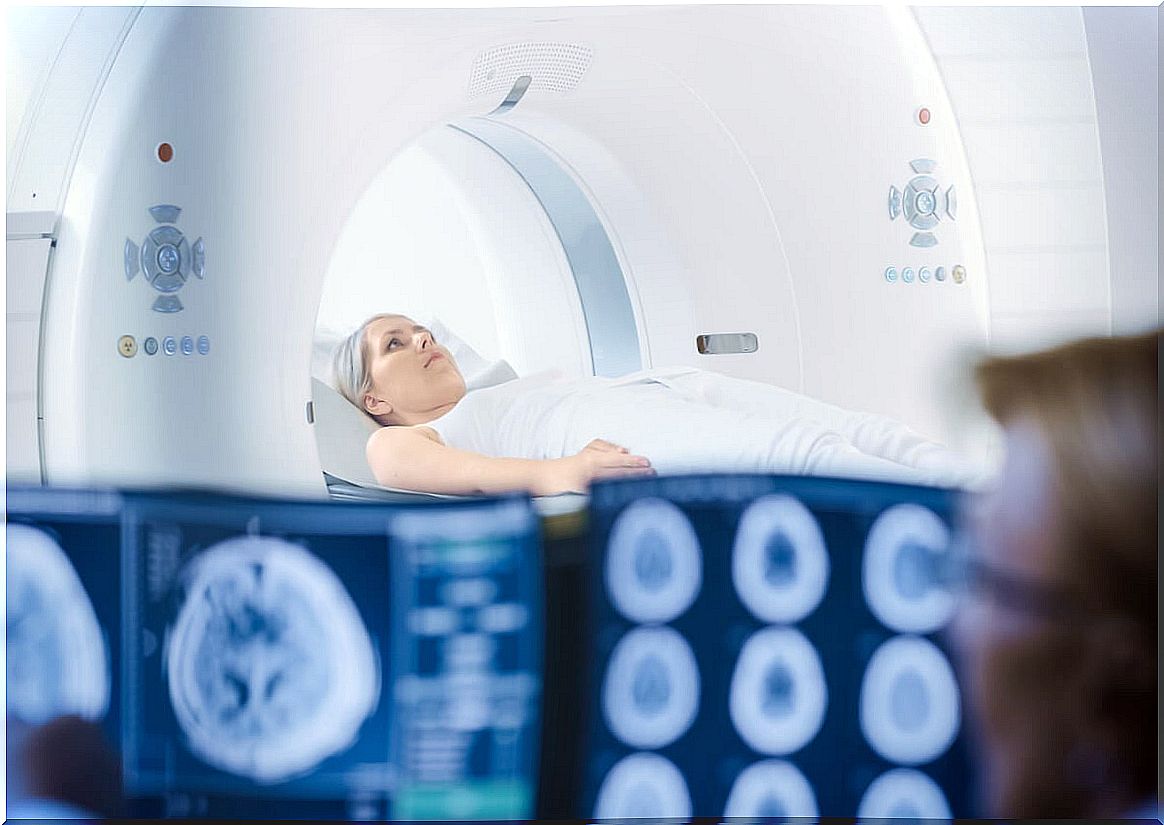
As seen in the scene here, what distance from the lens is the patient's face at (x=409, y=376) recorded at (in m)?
1.86

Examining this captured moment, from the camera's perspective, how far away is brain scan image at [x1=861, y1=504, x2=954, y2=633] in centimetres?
162

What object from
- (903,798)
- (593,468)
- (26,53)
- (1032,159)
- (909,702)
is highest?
(26,53)

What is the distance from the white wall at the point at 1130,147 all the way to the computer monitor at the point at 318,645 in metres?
0.86

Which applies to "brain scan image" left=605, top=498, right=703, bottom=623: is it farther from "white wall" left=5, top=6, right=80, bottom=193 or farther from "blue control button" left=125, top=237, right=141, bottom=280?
"white wall" left=5, top=6, right=80, bottom=193

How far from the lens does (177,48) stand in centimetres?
156

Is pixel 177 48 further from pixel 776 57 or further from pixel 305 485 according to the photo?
pixel 776 57

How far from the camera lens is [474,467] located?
170 cm

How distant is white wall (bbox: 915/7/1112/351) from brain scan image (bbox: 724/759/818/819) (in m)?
0.64

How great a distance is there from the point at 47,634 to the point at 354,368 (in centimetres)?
57

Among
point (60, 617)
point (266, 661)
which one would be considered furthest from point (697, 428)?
point (60, 617)

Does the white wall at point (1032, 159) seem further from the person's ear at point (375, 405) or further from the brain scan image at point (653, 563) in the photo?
the person's ear at point (375, 405)

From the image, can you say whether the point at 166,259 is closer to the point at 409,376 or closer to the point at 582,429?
the point at 409,376

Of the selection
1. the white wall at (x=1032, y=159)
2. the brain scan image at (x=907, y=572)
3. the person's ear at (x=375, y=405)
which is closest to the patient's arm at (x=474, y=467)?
the person's ear at (x=375, y=405)

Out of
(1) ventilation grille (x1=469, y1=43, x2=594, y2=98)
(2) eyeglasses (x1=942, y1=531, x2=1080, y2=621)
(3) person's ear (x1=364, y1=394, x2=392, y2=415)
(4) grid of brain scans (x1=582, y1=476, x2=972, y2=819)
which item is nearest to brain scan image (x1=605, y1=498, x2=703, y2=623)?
(4) grid of brain scans (x1=582, y1=476, x2=972, y2=819)
